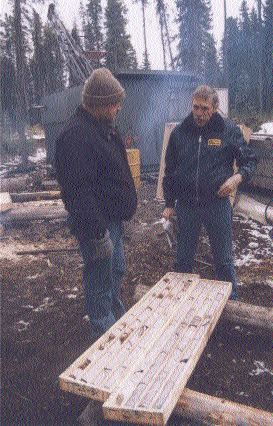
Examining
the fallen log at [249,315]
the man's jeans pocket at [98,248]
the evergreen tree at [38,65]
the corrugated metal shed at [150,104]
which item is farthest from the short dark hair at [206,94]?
the evergreen tree at [38,65]

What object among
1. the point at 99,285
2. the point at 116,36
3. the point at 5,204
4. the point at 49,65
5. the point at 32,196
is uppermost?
the point at 116,36

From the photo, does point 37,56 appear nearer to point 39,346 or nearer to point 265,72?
point 265,72

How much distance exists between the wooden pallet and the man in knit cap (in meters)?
0.40

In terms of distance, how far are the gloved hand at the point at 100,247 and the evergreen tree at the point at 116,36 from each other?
43433 millimetres

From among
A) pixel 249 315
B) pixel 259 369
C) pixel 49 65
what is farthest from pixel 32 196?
pixel 49 65

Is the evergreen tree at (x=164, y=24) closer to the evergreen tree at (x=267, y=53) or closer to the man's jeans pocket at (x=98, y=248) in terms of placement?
the evergreen tree at (x=267, y=53)

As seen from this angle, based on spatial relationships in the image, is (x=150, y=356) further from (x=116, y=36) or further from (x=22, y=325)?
(x=116, y=36)

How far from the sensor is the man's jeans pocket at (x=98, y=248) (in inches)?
119

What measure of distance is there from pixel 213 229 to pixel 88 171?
5.06 ft

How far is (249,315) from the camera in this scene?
3.73 meters

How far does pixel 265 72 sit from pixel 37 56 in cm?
2551

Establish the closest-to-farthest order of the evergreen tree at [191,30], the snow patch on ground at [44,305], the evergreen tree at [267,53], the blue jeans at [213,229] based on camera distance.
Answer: the blue jeans at [213,229] → the snow patch on ground at [44,305] → the evergreen tree at [191,30] → the evergreen tree at [267,53]

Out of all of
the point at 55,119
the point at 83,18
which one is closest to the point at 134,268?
the point at 55,119

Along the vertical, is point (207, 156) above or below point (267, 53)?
below
